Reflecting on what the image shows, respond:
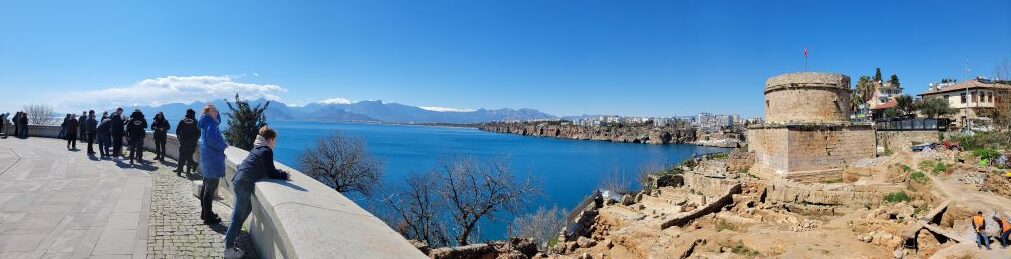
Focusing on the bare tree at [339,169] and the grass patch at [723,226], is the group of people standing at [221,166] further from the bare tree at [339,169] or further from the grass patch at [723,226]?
the grass patch at [723,226]

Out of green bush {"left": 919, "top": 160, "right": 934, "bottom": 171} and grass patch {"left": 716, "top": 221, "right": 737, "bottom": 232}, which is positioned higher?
green bush {"left": 919, "top": 160, "right": 934, "bottom": 171}

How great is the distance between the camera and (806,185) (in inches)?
803

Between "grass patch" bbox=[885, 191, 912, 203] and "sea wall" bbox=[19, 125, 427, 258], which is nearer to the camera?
"sea wall" bbox=[19, 125, 427, 258]

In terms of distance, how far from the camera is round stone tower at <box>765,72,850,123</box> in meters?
21.7

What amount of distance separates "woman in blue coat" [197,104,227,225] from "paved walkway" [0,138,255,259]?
0.60 ft

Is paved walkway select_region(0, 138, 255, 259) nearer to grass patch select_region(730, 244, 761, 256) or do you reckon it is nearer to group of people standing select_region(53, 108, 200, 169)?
group of people standing select_region(53, 108, 200, 169)

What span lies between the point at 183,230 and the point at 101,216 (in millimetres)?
1452

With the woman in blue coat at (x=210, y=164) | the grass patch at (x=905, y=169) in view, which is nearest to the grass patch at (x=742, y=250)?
the grass patch at (x=905, y=169)

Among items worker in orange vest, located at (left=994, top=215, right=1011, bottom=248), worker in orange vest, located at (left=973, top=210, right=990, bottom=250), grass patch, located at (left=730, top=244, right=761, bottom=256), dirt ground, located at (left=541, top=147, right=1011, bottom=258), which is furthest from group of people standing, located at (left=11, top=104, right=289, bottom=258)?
worker in orange vest, located at (left=994, top=215, right=1011, bottom=248)

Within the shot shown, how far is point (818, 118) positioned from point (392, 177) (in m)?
40.5

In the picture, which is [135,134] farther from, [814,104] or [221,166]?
[814,104]

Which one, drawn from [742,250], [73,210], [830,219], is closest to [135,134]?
[73,210]

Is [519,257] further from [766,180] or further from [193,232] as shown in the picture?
[766,180]

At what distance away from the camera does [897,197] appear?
17.8 meters
